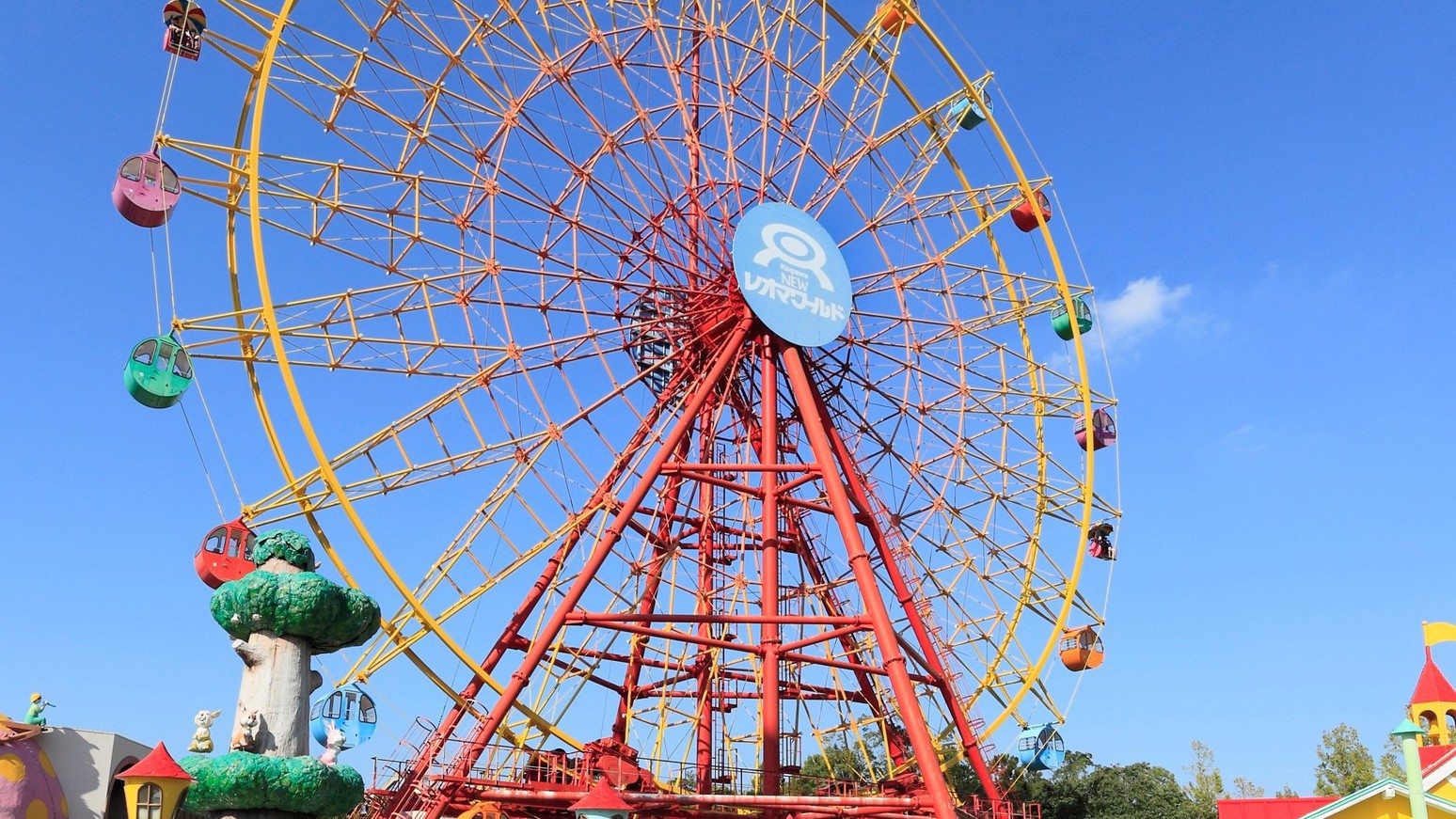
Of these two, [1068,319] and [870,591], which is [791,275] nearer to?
[870,591]

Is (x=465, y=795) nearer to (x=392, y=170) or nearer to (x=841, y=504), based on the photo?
(x=841, y=504)

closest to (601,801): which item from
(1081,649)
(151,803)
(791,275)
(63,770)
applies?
(151,803)

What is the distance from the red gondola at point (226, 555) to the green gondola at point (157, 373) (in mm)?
2465

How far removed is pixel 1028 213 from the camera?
28234 millimetres

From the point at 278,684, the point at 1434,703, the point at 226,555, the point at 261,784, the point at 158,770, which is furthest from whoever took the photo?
the point at 1434,703

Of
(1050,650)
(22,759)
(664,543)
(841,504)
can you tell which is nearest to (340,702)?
(22,759)

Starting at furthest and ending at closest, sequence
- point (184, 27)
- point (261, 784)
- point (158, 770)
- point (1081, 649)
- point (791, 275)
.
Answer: point (1081, 649)
point (791, 275)
point (184, 27)
point (158, 770)
point (261, 784)

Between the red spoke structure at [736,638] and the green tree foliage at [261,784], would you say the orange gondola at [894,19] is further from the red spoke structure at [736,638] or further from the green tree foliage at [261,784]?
the green tree foliage at [261,784]

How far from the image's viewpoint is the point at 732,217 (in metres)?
23.9

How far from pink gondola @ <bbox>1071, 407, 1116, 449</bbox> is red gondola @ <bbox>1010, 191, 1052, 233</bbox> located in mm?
4323

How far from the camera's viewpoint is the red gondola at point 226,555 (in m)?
16.7

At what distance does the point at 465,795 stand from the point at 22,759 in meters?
5.80

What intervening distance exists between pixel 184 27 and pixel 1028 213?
56.3 ft

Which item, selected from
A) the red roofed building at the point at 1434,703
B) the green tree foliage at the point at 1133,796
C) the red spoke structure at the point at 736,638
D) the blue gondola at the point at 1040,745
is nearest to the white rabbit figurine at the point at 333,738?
the red spoke structure at the point at 736,638
